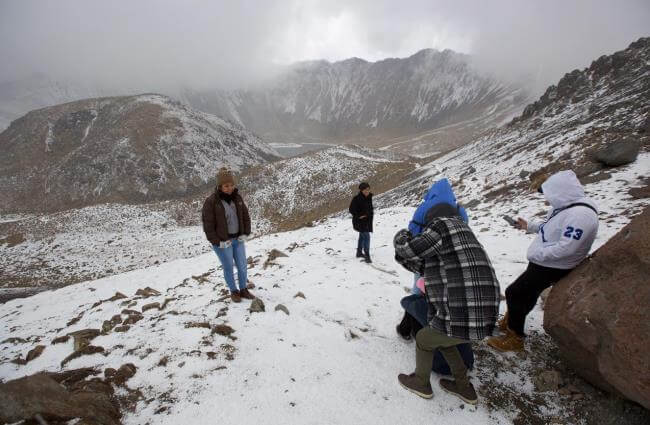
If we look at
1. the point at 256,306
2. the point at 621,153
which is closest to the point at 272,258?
the point at 256,306

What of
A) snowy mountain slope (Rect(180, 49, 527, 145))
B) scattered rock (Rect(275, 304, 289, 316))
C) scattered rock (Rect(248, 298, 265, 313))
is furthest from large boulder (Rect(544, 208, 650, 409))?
snowy mountain slope (Rect(180, 49, 527, 145))

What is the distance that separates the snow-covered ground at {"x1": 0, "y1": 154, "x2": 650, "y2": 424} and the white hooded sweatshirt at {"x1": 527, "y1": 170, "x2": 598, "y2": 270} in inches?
62.0

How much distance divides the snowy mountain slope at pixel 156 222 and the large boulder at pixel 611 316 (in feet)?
69.5

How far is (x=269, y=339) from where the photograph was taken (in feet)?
15.5

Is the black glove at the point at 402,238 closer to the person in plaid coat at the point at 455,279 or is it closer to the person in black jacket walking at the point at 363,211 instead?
the person in plaid coat at the point at 455,279

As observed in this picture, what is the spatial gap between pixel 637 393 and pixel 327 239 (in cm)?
1065

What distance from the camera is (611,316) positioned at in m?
2.91

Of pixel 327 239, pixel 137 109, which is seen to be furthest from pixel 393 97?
pixel 327 239

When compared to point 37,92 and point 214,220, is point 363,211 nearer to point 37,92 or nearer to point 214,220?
point 214,220

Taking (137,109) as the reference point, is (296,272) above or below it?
below

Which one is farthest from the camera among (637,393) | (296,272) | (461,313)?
(296,272)

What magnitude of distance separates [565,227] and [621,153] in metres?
11.9

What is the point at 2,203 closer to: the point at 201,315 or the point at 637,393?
the point at 201,315

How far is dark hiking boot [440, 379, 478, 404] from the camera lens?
Result: 338 centimetres
